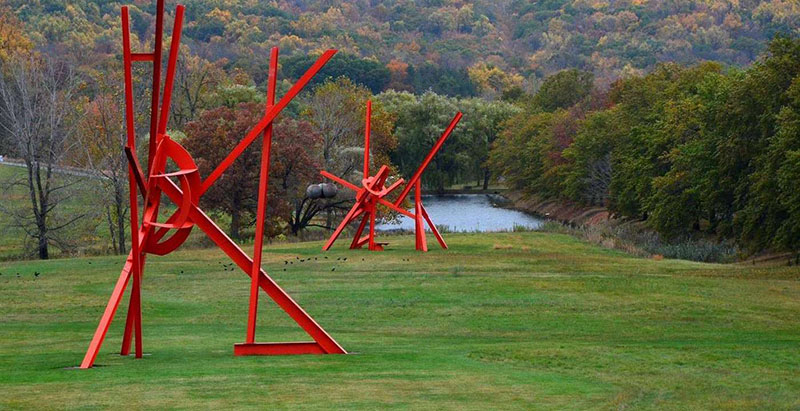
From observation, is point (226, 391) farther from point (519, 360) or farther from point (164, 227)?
point (519, 360)

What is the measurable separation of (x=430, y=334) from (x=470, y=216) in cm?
5690

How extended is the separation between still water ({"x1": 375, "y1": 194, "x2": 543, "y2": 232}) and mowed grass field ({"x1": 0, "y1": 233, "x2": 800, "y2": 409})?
95.0 ft

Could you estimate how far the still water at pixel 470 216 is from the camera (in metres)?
70.4

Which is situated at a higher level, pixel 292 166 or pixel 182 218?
pixel 182 218

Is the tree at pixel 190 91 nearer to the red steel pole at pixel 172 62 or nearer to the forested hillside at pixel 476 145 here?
the forested hillside at pixel 476 145

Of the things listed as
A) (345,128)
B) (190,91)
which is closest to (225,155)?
(345,128)

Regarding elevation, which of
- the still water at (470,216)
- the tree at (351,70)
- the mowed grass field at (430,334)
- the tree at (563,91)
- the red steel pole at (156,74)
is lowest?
the still water at (470,216)

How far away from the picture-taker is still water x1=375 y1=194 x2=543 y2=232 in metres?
70.4

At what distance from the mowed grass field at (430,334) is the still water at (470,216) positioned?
2896 cm

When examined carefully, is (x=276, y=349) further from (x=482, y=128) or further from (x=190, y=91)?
(x=482, y=128)

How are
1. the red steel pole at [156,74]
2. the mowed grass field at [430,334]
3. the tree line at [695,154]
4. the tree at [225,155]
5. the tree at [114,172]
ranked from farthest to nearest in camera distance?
the tree at [225,155]
the tree at [114,172]
the tree line at [695,154]
the red steel pole at [156,74]
the mowed grass field at [430,334]

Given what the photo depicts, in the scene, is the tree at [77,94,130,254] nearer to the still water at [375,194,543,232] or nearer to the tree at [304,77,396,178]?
the tree at [304,77,396,178]

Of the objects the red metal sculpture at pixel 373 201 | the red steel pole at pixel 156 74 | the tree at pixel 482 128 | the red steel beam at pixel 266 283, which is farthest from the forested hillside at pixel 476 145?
the red steel pole at pixel 156 74

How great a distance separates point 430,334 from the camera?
21.5 meters
